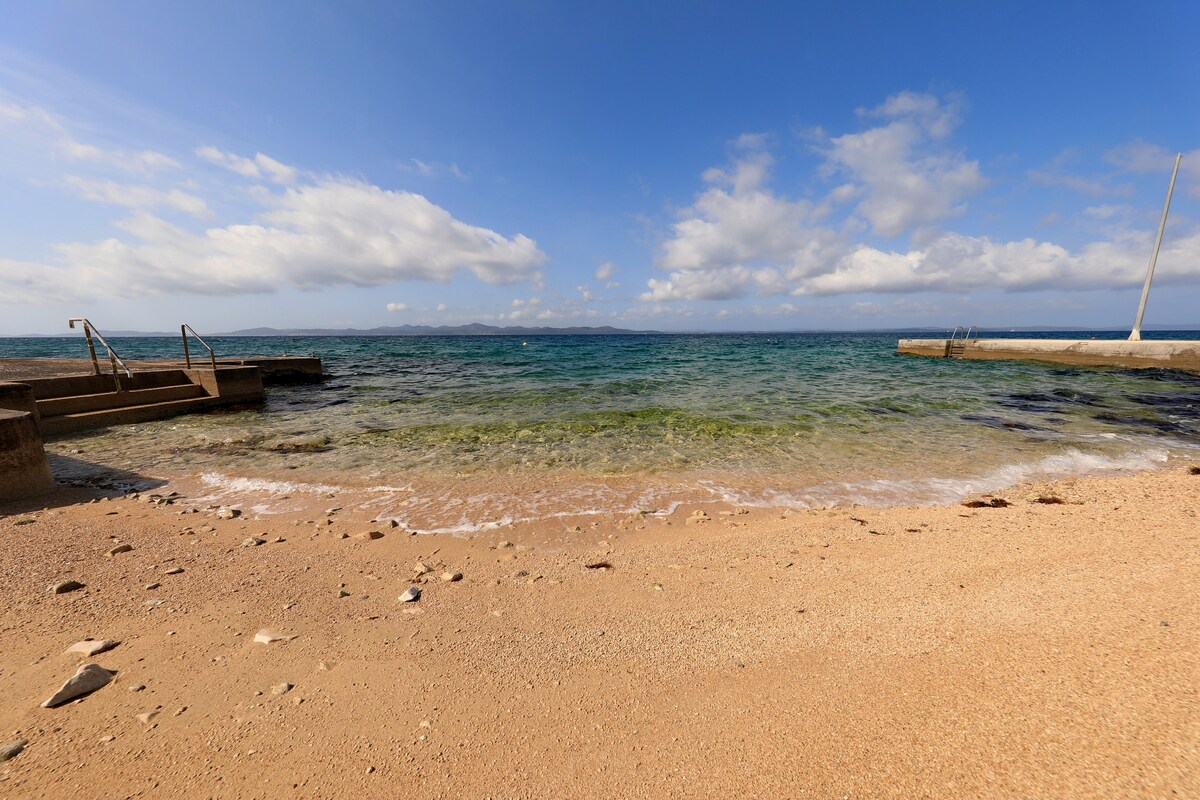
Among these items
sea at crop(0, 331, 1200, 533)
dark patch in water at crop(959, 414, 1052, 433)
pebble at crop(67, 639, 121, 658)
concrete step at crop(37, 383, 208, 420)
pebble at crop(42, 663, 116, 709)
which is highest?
concrete step at crop(37, 383, 208, 420)

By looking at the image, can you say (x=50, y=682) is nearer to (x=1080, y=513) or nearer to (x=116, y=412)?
(x=1080, y=513)

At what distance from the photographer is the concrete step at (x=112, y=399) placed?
381 inches

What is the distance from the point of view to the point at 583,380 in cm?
2114

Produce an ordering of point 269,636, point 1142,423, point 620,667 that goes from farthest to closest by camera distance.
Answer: point 1142,423, point 269,636, point 620,667

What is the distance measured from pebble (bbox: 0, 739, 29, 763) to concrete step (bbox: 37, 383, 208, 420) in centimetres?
1193

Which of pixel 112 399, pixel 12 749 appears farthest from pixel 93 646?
pixel 112 399

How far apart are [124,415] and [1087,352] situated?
4497cm

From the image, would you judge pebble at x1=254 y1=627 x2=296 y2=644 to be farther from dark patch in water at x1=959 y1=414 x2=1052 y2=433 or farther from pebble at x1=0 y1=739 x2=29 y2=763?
dark patch in water at x1=959 y1=414 x2=1052 y2=433

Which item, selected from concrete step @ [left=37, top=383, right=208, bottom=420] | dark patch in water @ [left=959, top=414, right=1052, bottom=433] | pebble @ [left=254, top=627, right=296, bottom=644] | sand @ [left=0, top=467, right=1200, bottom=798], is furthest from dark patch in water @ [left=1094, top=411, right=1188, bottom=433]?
concrete step @ [left=37, top=383, right=208, bottom=420]

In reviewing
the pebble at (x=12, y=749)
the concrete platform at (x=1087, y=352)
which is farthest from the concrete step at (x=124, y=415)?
the concrete platform at (x=1087, y=352)

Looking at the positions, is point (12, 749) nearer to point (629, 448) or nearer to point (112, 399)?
point (629, 448)

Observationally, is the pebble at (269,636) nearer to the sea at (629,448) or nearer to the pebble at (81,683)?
the pebble at (81,683)

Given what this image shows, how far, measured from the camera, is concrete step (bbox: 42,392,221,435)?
9544 millimetres

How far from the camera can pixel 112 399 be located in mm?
10727
